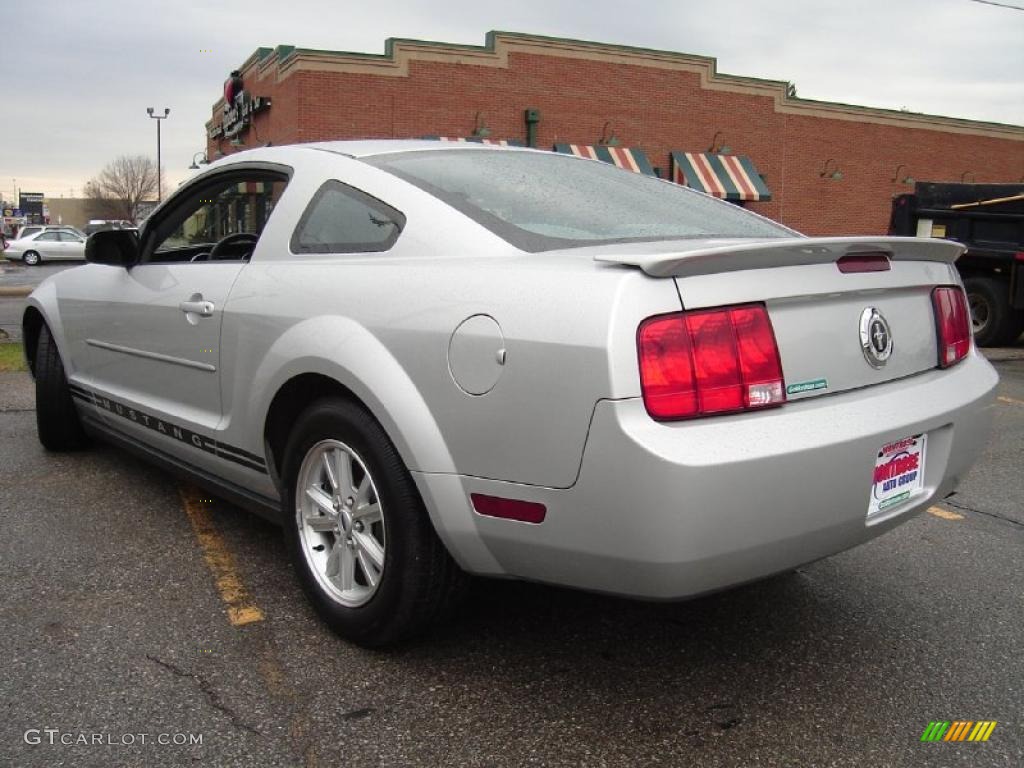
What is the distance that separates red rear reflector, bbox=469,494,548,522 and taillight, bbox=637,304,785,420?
1.24ft

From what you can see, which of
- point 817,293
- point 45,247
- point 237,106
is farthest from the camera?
point 45,247

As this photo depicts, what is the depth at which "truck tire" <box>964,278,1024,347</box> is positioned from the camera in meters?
11.1

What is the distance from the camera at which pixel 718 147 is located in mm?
23281

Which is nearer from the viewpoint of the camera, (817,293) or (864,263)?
(817,293)

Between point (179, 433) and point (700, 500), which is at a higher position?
point (700, 500)

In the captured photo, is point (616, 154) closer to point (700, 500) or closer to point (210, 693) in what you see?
→ point (210, 693)

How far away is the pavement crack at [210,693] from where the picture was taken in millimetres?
2402

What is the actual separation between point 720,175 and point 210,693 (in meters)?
21.9

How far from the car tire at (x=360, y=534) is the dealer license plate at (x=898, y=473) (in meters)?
1.13

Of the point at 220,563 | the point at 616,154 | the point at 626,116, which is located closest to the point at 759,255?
the point at 220,563

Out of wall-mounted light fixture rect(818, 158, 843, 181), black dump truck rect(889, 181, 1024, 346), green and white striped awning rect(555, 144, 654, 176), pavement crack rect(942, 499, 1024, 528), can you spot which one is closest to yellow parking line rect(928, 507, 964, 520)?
pavement crack rect(942, 499, 1024, 528)

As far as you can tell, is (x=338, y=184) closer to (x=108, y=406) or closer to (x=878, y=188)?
(x=108, y=406)

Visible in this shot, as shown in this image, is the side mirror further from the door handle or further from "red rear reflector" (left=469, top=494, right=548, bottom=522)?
"red rear reflector" (left=469, top=494, right=548, bottom=522)

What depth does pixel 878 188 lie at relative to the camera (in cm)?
2622
